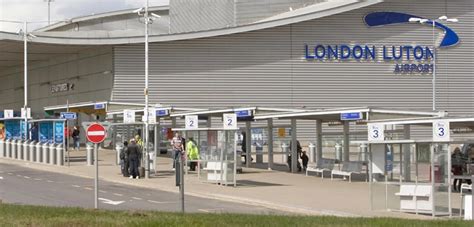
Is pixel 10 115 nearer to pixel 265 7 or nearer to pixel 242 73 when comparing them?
pixel 242 73

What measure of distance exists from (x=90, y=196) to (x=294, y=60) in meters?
36.0

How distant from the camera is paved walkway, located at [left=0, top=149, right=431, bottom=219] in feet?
69.0

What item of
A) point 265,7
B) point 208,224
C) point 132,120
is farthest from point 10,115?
point 208,224

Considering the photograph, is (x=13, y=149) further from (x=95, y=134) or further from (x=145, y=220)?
(x=145, y=220)

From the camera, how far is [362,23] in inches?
2327

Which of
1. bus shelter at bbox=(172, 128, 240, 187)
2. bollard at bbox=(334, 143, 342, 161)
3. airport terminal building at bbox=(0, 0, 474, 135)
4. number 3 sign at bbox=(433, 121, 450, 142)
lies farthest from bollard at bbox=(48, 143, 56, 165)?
number 3 sign at bbox=(433, 121, 450, 142)

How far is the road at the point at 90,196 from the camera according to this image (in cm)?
2066

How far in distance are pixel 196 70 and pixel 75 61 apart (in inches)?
421

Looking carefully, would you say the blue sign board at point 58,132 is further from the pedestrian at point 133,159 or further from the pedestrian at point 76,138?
the pedestrian at point 76,138

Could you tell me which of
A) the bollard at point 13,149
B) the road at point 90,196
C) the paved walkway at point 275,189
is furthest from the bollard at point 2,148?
the road at point 90,196

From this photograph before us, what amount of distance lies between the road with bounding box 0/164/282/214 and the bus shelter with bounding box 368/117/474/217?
3057 millimetres

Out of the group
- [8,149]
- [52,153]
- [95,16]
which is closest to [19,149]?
[8,149]

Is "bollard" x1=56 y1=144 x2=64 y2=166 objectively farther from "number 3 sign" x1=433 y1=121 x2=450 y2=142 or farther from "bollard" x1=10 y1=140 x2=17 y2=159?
"number 3 sign" x1=433 y1=121 x2=450 y2=142

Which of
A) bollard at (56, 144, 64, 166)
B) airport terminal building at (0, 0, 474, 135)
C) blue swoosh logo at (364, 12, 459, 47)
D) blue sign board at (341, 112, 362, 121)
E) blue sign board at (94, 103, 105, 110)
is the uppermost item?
blue swoosh logo at (364, 12, 459, 47)
